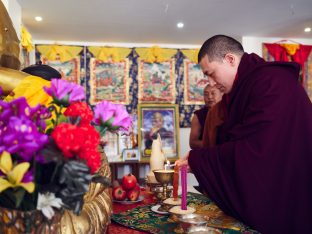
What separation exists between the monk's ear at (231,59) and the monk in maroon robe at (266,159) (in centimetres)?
16

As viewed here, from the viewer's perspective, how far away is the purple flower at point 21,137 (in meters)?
0.52

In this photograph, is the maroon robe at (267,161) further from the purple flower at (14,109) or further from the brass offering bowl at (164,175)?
the purple flower at (14,109)

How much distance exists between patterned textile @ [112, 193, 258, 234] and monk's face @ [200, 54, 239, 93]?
82 cm

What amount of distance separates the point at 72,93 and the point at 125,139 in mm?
5027

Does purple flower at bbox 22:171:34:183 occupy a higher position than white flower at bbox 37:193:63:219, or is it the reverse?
purple flower at bbox 22:171:34:183

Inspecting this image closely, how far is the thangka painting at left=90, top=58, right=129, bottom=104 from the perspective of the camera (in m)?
5.63

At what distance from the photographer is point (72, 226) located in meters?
0.74

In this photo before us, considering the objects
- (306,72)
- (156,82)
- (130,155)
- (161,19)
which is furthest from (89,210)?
(306,72)

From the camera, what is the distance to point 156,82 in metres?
5.79

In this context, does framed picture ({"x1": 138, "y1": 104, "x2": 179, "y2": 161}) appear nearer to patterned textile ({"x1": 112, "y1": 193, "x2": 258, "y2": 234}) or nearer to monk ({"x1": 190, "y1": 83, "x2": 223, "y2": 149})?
monk ({"x1": 190, "y1": 83, "x2": 223, "y2": 149})

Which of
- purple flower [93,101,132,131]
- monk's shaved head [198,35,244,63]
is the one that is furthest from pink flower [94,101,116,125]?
monk's shaved head [198,35,244,63]

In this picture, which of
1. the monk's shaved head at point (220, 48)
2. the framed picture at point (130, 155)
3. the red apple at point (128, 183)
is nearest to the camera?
the red apple at point (128, 183)

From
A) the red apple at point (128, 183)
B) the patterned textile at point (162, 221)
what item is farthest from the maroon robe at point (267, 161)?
the red apple at point (128, 183)

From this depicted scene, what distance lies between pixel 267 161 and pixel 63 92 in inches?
52.9
